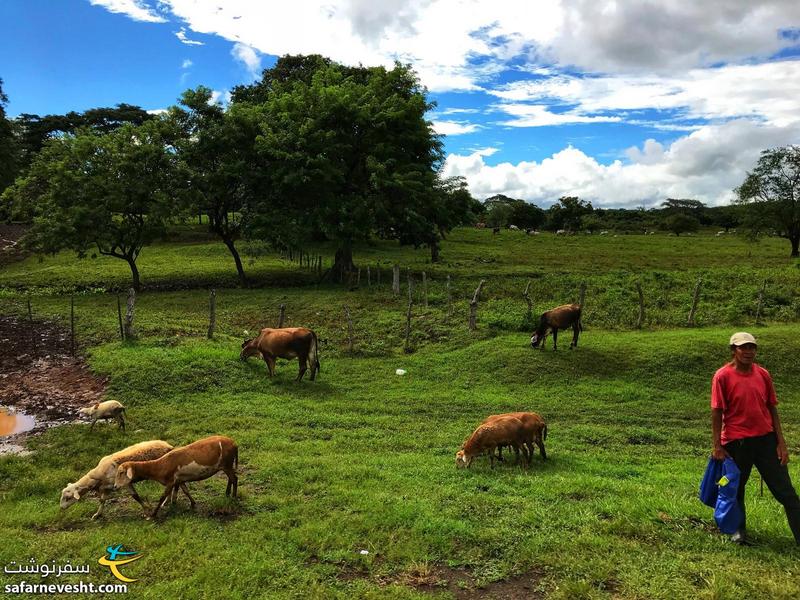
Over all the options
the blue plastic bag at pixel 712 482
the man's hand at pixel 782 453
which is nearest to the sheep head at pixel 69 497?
the blue plastic bag at pixel 712 482

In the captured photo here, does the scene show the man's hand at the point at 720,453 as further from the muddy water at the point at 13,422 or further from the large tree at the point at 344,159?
the large tree at the point at 344,159

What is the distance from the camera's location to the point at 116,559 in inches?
252

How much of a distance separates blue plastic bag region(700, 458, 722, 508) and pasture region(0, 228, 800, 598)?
1.18 ft

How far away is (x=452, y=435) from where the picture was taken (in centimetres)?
1185

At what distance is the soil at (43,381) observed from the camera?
12742 mm

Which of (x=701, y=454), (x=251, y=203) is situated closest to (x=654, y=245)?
(x=251, y=203)

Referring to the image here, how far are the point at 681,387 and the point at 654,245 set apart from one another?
4970 cm

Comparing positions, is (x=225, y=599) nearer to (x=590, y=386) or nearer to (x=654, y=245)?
(x=590, y=386)

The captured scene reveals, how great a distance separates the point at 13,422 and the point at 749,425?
47.6 feet

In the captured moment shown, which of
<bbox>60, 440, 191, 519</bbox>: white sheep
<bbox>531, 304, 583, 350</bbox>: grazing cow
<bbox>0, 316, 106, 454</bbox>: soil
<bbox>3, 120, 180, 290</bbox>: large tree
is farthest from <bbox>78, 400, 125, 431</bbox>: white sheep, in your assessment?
<bbox>3, 120, 180, 290</bbox>: large tree

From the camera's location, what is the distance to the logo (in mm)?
6117

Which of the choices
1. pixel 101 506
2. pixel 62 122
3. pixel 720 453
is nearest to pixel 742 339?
pixel 720 453

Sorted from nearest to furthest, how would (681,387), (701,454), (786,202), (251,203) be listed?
1. (701,454)
2. (681,387)
3. (251,203)
4. (786,202)

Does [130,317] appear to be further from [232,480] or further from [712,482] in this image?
[712,482]
